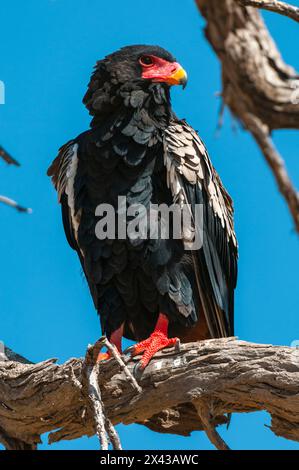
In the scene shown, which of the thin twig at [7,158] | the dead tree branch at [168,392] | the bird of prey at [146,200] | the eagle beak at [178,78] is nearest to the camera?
the thin twig at [7,158]

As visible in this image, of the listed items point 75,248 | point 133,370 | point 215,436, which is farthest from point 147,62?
point 215,436

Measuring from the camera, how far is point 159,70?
773cm

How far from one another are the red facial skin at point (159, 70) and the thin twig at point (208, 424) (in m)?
3.15

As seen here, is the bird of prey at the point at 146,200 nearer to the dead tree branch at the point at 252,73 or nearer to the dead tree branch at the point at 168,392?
the dead tree branch at the point at 168,392

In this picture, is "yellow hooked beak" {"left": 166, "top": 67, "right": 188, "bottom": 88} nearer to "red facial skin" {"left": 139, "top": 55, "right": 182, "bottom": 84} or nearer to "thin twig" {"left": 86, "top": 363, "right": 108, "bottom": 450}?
"red facial skin" {"left": 139, "top": 55, "right": 182, "bottom": 84}

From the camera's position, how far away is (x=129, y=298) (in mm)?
7516

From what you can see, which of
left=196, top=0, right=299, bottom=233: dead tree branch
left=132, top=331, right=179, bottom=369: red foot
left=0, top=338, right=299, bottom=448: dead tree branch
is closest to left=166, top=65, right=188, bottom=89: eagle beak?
left=132, top=331, right=179, bottom=369: red foot

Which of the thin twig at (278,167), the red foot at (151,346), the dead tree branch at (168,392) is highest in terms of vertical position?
the red foot at (151,346)

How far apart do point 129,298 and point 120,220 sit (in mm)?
769

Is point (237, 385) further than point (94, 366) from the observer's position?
Yes

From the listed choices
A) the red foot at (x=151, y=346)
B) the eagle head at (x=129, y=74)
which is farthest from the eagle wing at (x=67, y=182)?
the red foot at (x=151, y=346)

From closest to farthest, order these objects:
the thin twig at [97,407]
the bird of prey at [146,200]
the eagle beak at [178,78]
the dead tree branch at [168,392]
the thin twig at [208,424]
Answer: the thin twig at [97,407] < the dead tree branch at [168,392] < the thin twig at [208,424] < the bird of prey at [146,200] < the eagle beak at [178,78]

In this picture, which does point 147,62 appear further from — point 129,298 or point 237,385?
point 237,385

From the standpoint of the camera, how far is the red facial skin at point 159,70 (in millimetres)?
7676
